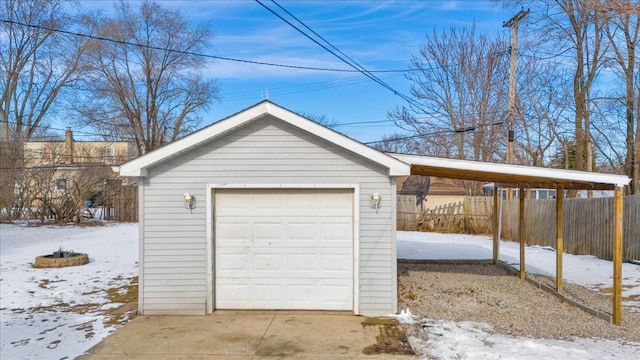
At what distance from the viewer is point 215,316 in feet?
21.7

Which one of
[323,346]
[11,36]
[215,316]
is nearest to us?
[323,346]

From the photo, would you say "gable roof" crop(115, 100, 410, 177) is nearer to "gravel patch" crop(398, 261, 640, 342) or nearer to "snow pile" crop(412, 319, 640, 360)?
"snow pile" crop(412, 319, 640, 360)

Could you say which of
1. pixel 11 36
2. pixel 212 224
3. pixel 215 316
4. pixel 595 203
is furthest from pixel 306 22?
pixel 11 36

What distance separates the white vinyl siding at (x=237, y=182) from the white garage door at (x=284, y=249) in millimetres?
244

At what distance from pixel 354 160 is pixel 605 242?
8.70 m

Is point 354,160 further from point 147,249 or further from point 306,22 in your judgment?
point 306,22

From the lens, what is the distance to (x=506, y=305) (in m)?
7.44

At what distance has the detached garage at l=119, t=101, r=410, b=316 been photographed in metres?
6.68

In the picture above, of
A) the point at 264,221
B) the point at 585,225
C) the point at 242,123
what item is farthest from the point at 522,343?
the point at 585,225

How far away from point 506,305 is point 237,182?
480cm

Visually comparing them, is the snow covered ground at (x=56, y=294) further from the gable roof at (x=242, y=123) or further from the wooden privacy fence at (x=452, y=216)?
the wooden privacy fence at (x=452, y=216)

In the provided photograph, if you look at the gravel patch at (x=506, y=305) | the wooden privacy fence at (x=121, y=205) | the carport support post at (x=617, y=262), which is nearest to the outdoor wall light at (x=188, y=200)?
the gravel patch at (x=506, y=305)

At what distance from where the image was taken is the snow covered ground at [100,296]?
5.20 m

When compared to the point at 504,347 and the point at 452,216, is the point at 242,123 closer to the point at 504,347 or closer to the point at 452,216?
the point at 504,347
